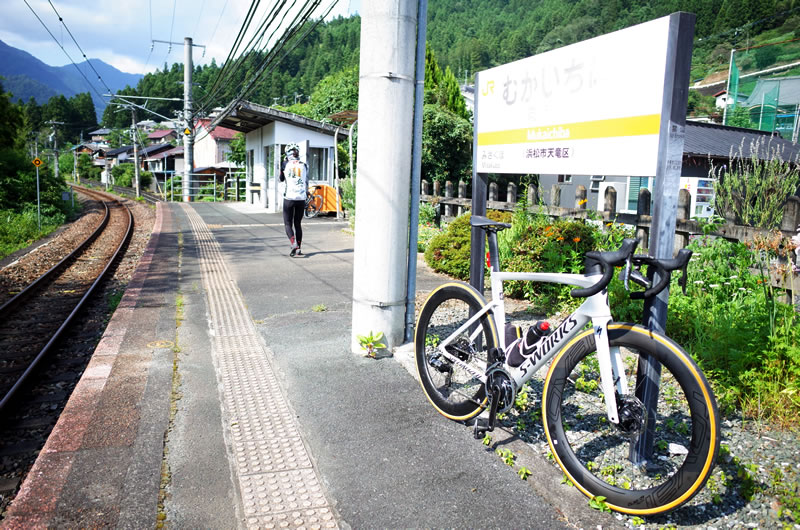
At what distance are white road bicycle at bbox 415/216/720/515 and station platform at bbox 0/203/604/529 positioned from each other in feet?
0.62

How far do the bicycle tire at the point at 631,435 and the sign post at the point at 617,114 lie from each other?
0.20 m

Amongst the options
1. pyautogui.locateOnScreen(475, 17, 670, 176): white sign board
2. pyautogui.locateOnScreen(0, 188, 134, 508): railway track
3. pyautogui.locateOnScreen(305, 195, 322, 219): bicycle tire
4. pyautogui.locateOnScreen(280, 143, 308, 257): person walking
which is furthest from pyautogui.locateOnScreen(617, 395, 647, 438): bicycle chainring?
pyautogui.locateOnScreen(305, 195, 322, 219): bicycle tire

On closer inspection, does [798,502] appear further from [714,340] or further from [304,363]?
[304,363]

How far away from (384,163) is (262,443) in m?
2.27

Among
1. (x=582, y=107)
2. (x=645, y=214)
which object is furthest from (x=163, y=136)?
(x=582, y=107)

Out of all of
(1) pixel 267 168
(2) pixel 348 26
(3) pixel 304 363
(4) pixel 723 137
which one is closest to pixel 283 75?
(2) pixel 348 26

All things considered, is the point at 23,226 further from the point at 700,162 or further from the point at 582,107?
the point at 700,162

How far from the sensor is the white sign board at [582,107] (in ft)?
9.29

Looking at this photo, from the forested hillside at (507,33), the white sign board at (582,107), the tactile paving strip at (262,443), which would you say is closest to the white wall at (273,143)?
the tactile paving strip at (262,443)

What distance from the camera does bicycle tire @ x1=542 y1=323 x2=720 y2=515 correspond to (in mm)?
2312

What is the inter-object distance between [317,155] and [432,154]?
433cm

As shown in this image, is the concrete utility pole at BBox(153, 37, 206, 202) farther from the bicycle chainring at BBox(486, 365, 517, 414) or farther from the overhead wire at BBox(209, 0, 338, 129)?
the bicycle chainring at BBox(486, 365, 517, 414)

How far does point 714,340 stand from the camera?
387 cm

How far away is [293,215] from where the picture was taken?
10.1 metres
